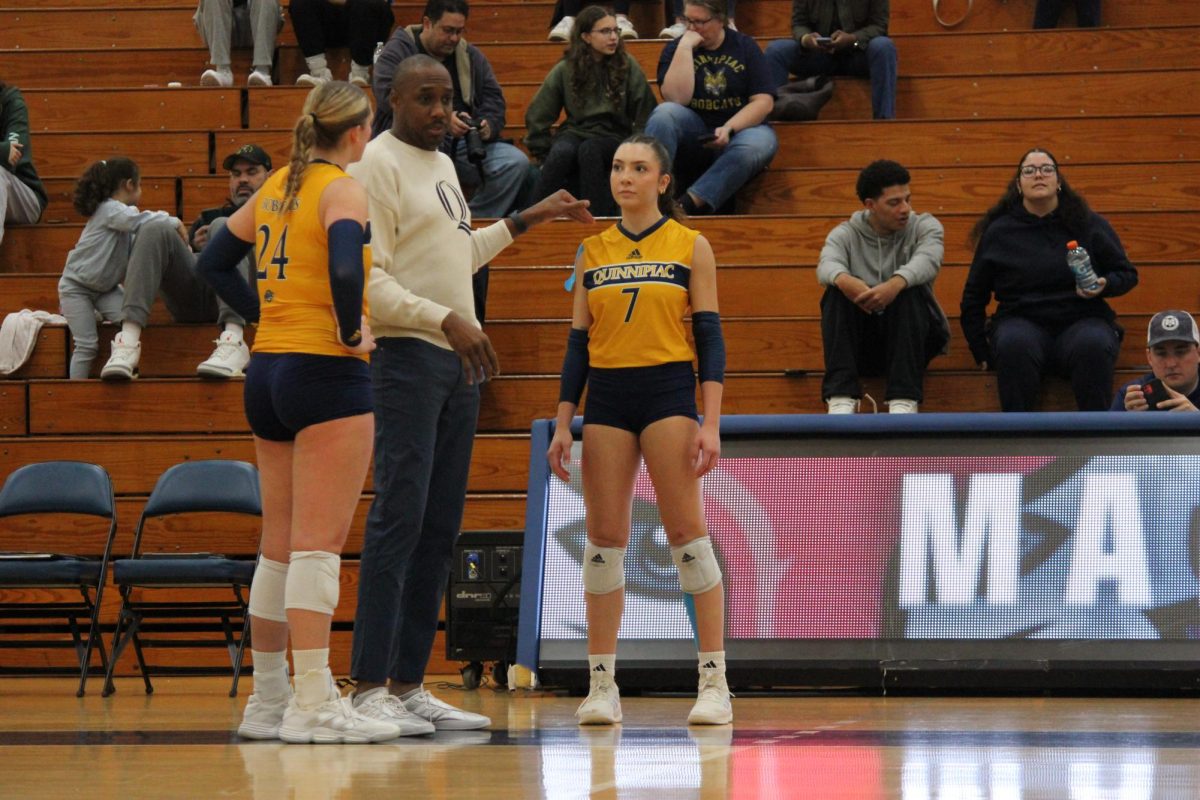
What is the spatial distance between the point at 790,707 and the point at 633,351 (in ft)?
4.21

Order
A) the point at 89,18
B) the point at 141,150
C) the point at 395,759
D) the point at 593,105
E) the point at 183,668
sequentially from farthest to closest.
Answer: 1. the point at 89,18
2. the point at 141,150
3. the point at 593,105
4. the point at 183,668
5. the point at 395,759

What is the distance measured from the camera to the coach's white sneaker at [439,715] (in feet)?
14.1

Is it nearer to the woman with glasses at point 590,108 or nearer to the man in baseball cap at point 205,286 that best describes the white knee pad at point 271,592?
the man in baseball cap at point 205,286

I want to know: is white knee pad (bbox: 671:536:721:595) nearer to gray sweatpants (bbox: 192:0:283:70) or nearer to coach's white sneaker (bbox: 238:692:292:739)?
coach's white sneaker (bbox: 238:692:292:739)

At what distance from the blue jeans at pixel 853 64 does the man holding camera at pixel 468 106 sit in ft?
5.48

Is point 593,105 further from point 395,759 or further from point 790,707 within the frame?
point 395,759

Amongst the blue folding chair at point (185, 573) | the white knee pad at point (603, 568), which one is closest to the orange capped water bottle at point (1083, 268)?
the white knee pad at point (603, 568)

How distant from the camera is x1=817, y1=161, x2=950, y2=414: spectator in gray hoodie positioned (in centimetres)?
691

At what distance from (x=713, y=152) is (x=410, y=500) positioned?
4987mm

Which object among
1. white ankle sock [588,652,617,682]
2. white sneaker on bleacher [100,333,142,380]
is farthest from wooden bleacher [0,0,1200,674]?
white ankle sock [588,652,617,682]

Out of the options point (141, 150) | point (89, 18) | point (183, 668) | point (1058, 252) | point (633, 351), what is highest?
point (89, 18)

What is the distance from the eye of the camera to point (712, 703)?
4.46m

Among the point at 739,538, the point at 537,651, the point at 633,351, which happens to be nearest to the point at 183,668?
the point at 537,651

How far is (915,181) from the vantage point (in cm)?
877
